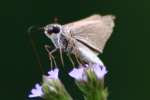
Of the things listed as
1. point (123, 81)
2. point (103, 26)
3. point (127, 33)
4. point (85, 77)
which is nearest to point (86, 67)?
point (85, 77)

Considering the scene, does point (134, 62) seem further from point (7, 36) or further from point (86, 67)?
point (86, 67)

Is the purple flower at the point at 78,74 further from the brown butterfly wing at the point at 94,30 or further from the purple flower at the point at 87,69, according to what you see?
the brown butterfly wing at the point at 94,30

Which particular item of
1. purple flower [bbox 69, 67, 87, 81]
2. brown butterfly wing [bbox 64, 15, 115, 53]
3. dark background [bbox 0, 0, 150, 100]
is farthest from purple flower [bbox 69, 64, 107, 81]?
dark background [bbox 0, 0, 150, 100]

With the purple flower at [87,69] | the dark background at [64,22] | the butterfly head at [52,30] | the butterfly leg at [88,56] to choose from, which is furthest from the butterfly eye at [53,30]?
the dark background at [64,22]

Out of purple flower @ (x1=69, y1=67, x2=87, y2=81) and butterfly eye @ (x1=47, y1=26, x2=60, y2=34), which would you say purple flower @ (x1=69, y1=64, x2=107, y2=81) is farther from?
butterfly eye @ (x1=47, y1=26, x2=60, y2=34)

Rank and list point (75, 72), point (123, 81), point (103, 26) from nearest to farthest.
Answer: point (75, 72) < point (103, 26) < point (123, 81)

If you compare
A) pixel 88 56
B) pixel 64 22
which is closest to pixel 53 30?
pixel 88 56
